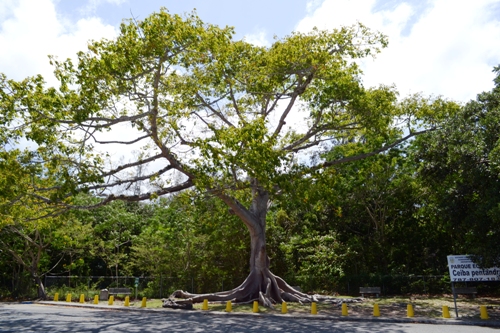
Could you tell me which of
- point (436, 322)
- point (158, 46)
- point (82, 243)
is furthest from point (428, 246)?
point (82, 243)

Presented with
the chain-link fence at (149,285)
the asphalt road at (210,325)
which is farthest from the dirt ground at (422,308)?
the chain-link fence at (149,285)

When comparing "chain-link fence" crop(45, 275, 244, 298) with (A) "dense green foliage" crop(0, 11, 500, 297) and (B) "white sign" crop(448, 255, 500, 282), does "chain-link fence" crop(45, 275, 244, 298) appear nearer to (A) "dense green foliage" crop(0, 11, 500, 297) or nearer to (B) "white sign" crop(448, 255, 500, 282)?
(A) "dense green foliage" crop(0, 11, 500, 297)

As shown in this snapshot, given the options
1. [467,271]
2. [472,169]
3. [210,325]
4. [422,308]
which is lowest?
[210,325]

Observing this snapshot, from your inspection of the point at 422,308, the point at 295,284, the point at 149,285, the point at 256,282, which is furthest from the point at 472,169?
the point at 149,285

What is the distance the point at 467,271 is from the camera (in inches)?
631

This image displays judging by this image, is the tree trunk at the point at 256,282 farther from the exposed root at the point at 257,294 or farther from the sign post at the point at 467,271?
the sign post at the point at 467,271

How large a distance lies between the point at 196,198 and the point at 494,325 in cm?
1139

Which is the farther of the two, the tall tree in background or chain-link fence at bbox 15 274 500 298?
chain-link fence at bbox 15 274 500 298

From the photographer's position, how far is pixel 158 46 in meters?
15.5

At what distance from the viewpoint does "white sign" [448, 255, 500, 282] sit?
51.4 ft

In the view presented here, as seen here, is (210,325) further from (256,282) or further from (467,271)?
(467,271)

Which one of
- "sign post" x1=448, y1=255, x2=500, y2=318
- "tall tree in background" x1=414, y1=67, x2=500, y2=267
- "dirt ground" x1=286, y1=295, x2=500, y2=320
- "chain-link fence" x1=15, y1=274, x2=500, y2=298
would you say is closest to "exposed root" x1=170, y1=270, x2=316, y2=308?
"dirt ground" x1=286, y1=295, x2=500, y2=320

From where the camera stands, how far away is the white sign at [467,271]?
51.4 ft

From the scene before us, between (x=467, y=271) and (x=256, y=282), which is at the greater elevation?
(x=467, y=271)
